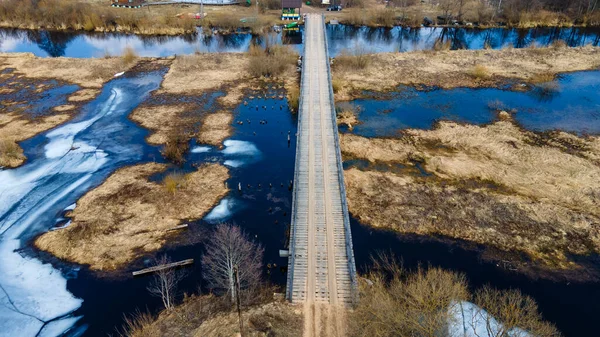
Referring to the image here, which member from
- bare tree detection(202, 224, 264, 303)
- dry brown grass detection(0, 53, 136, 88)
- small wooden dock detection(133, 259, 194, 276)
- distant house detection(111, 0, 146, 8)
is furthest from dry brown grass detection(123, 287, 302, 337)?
distant house detection(111, 0, 146, 8)

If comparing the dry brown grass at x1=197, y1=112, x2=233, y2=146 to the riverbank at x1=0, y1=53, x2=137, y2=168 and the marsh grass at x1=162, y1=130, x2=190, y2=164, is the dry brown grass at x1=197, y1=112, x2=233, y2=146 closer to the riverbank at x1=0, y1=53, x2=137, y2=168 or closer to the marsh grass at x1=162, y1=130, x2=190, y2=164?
the marsh grass at x1=162, y1=130, x2=190, y2=164

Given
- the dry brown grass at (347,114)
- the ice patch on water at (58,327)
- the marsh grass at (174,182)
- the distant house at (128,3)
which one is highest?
the distant house at (128,3)

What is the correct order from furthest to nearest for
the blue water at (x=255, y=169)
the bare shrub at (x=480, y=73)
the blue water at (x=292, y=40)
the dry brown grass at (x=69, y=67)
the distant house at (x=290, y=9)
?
1. the distant house at (x=290, y=9)
2. the blue water at (x=292, y=40)
3. the dry brown grass at (x=69, y=67)
4. the bare shrub at (x=480, y=73)
5. the blue water at (x=255, y=169)

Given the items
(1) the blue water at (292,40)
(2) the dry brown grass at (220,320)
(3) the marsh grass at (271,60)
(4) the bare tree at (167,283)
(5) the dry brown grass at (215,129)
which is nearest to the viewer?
(2) the dry brown grass at (220,320)

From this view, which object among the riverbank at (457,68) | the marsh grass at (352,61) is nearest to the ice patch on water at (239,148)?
the riverbank at (457,68)

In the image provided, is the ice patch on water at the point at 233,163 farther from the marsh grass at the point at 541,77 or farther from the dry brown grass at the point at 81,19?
the dry brown grass at the point at 81,19

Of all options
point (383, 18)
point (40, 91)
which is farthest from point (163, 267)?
point (383, 18)

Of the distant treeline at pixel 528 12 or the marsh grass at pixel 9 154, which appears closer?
the marsh grass at pixel 9 154

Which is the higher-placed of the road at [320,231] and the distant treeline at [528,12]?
the distant treeline at [528,12]
